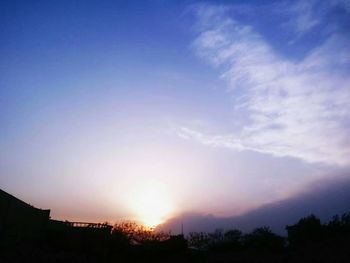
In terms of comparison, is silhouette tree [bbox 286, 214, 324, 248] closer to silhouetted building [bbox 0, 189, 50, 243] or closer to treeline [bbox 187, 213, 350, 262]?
treeline [bbox 187, 213, 350, 262]

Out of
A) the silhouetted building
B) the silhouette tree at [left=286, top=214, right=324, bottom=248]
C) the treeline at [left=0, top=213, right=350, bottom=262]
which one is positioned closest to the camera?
the treeline at [left=0, top=213, right=350, bottom=262]

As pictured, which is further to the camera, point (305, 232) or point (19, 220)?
point (305, 232)

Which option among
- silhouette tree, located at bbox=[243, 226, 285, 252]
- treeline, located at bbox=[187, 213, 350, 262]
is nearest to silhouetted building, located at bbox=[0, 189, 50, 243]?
treeline, located at bbox=[187, 213, 350, 262]

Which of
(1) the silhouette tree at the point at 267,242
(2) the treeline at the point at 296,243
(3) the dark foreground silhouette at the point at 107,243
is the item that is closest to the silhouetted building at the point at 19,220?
(3) the dark foreground silhouette at the point at 107,243

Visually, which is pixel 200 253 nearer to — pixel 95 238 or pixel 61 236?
pixel 95 238

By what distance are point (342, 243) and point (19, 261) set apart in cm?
3274

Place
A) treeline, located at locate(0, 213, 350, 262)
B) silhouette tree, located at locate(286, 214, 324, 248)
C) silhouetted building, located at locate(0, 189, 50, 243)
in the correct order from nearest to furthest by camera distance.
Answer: treeline, located at locate(0, 213, 350, 262) < silhouetted building, located at locate(0, 189, 50, 243) < silhouette tree, located at locate(286, 214, 324, 248)

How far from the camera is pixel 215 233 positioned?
89.9 m

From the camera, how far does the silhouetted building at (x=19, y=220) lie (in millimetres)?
32656

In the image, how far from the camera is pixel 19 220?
35.8 m

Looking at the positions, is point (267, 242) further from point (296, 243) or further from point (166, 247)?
point (166, 247)

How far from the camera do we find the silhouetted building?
107 feet

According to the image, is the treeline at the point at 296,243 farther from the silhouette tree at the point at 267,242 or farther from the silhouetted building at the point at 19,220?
the silhouetted building at the point at 19,220

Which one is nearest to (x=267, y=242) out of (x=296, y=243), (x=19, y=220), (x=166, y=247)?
(x=296, y=243)
